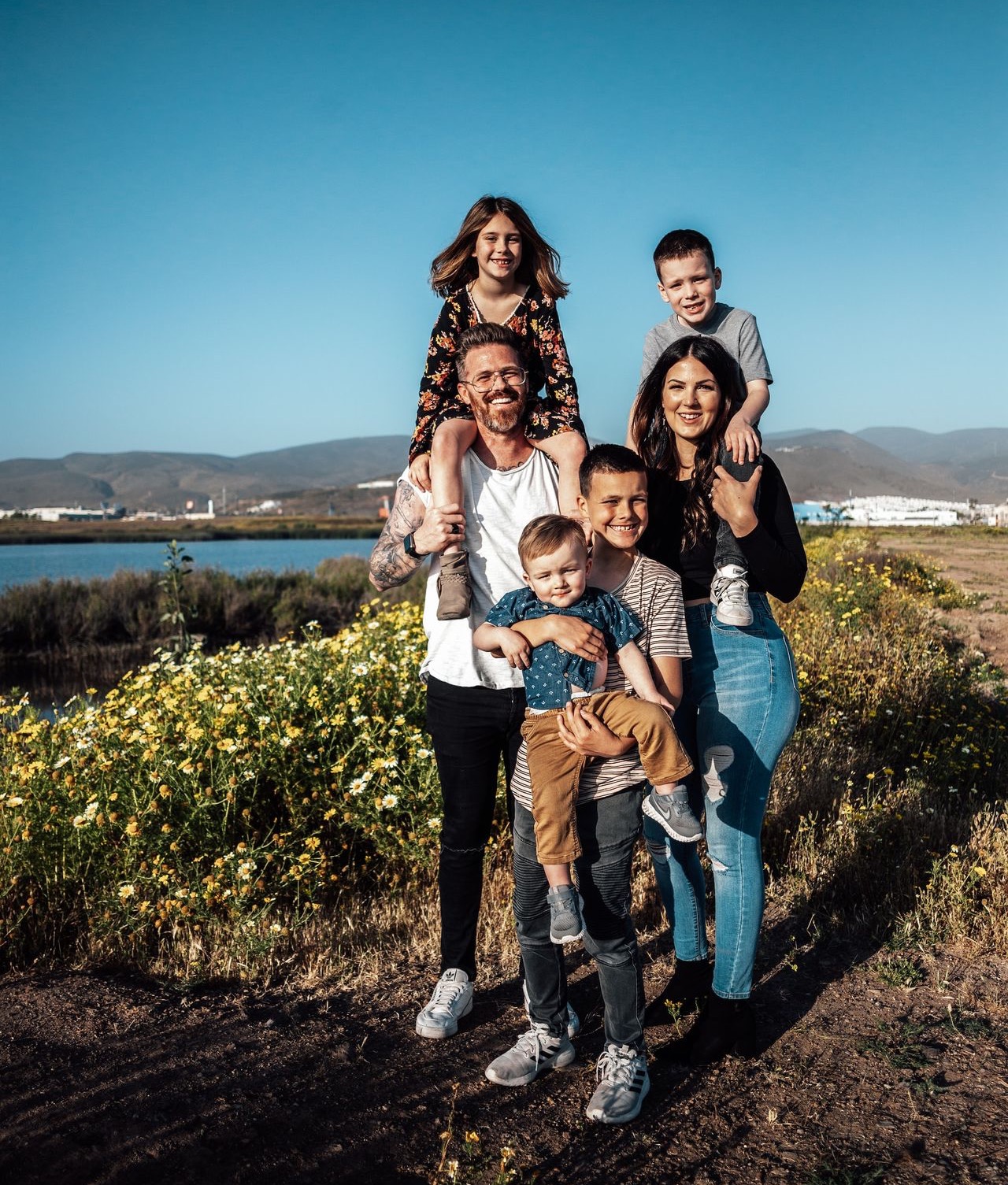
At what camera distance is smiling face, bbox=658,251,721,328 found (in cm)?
384

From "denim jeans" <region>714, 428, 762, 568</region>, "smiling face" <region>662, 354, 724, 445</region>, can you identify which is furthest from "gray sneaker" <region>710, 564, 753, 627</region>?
"smiling face" <region>662, 354, 724, 445</region>

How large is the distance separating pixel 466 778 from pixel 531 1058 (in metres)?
0.88

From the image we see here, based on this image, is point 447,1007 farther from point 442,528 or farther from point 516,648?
point 442,528

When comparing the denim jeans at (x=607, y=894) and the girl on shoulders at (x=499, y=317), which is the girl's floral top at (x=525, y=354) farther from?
the denim jeans at (x=607, y=894)

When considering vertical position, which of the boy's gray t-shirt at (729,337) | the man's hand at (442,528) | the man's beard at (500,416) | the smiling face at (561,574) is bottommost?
the smiling face at (561,574)

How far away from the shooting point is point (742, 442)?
2803 millimetres

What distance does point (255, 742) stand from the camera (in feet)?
14.7

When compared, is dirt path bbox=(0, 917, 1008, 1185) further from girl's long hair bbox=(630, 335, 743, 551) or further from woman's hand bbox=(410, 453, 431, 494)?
woman's hand bbox=(410, 453, 431, 494)

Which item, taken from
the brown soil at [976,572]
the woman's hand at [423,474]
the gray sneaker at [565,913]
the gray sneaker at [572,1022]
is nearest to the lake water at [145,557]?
the brown soil at [976,572]

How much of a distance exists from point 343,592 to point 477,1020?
1929 cm

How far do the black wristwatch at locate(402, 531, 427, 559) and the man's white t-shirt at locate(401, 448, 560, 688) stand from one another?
8cm

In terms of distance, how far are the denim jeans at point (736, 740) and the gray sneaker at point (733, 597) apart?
0.29ft

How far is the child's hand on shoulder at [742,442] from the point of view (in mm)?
2801

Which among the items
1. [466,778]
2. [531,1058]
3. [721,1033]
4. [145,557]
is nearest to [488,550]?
[466,778]
